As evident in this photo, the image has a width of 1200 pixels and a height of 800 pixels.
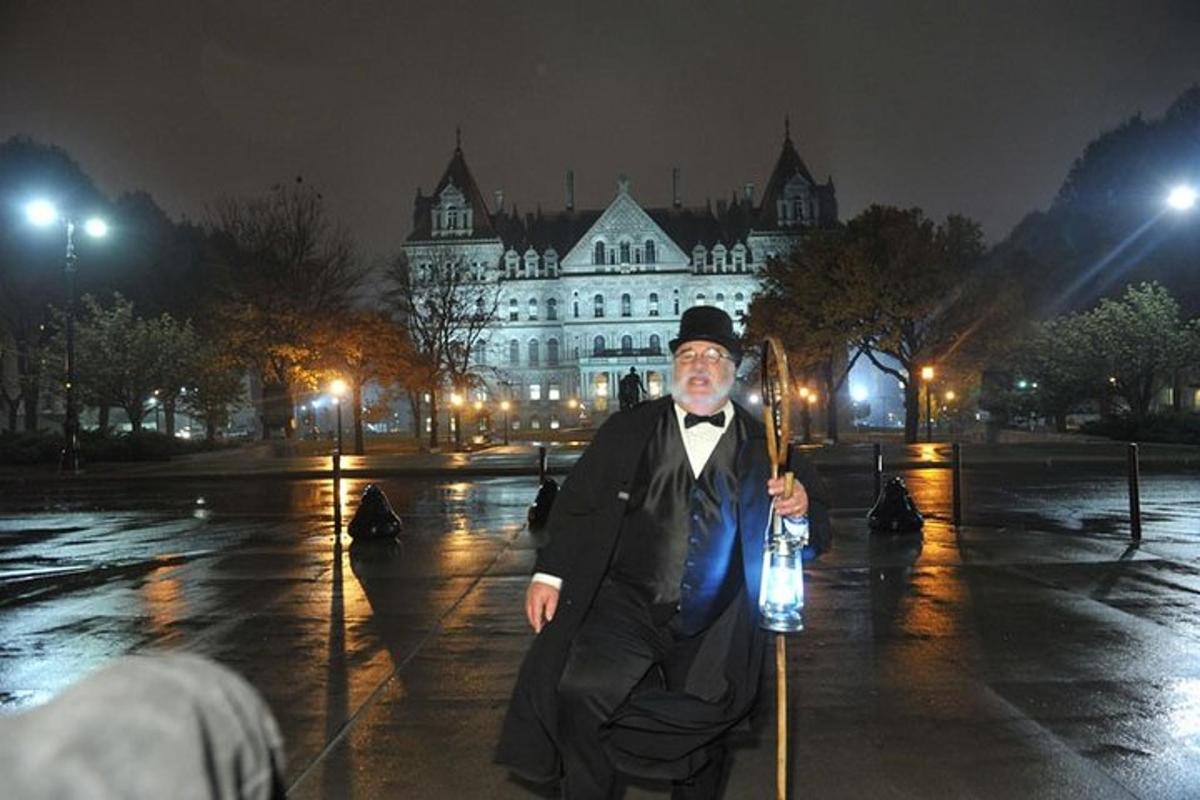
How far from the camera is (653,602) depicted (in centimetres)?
362

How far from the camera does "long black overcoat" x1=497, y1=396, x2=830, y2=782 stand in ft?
11.4

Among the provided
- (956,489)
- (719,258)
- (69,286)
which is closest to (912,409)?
(956,489)

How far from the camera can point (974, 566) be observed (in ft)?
33.5

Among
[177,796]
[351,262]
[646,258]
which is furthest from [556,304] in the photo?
[177,796]

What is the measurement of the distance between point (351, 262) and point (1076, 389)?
33.7m

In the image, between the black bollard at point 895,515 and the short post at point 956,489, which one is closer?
the black bollard at point 895,515

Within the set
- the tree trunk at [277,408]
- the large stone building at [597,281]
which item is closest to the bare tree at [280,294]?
the tree trunk at [277,408]

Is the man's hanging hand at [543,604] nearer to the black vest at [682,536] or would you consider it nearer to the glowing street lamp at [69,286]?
the black vest at [682,536]

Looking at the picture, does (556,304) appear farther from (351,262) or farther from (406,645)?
(406,645)

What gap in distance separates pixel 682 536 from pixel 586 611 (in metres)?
0.44

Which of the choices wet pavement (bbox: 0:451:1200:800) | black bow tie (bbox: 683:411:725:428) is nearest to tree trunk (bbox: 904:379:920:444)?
wet pavement (bbox: 0:451:1200:800)

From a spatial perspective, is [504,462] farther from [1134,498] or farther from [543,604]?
[543,604]

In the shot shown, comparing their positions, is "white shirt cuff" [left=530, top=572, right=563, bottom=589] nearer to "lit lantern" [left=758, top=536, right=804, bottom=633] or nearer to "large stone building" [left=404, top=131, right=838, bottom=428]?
"lit lantern" [left=758, top=536, right=804, bottom=633]

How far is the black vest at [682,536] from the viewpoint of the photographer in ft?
11.8
